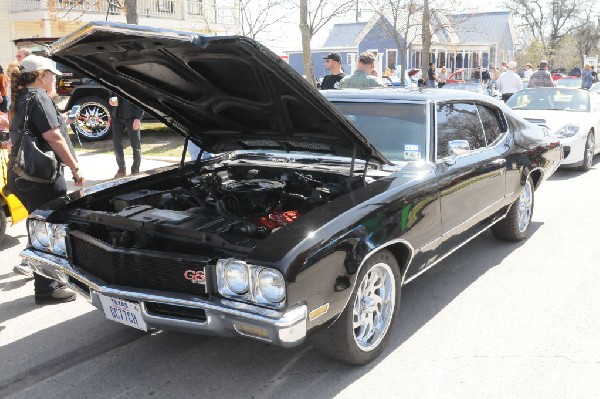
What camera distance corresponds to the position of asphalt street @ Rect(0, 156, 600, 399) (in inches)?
127

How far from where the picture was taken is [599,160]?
A: 36.8 ft

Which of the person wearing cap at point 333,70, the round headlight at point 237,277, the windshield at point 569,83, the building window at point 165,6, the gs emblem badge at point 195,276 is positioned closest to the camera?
the round headlight at point 237,277

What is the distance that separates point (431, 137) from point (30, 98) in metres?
2.84

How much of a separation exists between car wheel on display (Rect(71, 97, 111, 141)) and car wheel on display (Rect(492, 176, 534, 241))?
931cm

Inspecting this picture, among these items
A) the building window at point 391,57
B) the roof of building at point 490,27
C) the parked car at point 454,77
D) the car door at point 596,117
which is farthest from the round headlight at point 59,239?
the roof of building at point 490,27

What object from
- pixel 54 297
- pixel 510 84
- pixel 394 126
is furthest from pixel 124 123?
pixel 510 84

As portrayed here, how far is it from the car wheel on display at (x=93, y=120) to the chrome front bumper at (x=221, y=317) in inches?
390

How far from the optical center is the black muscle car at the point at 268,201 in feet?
9.65

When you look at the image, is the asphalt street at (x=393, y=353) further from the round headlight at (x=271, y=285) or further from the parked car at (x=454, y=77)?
the parked car at (x=454, y=77)

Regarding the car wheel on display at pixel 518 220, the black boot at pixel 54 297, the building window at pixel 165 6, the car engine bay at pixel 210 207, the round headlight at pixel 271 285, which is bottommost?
the black boot at pixel 54 297

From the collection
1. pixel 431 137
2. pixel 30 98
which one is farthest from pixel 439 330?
pixel 30 98

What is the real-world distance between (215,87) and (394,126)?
1344 millimetres

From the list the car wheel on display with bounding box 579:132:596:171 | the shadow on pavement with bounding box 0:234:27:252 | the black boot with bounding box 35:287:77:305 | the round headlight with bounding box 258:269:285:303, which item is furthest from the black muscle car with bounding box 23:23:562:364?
the car wheel on display with bounding box 579:132:596:171

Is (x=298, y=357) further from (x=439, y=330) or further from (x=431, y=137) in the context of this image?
(x=431, y=137)
